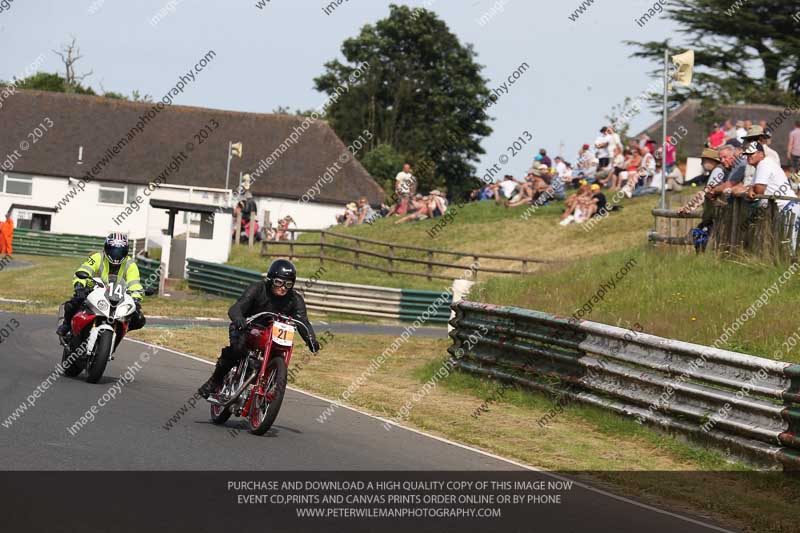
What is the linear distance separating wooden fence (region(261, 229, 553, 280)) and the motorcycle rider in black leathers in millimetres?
23276

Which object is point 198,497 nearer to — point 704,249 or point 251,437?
point 251,437

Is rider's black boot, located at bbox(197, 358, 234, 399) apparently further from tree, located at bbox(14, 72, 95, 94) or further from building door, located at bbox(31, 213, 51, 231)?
tree, located at bbox(14, 72, 95, 94)

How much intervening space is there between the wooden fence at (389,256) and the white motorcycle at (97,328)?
69.7 ft

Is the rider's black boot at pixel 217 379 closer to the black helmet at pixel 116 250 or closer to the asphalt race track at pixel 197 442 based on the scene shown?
the asphalt race track at pixel 197 442

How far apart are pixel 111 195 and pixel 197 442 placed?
5754 cm

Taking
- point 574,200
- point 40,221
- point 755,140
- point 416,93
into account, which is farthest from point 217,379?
point 416,93

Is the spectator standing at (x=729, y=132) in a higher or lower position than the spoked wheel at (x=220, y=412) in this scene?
higher

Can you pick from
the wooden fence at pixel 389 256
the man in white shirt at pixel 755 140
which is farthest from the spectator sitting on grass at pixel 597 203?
the man in white shirt at pixel 755 140

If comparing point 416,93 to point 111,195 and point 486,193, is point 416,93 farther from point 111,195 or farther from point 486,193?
point 486,193

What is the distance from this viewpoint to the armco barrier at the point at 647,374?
11.3m

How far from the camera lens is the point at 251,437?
435 inches

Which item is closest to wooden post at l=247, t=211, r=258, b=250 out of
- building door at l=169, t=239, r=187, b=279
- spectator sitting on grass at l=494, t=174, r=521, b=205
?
building door at l=169, t=239, r=187, b=279

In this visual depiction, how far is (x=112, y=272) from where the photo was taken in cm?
1458

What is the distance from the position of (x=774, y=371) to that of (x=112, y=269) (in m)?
7.77
